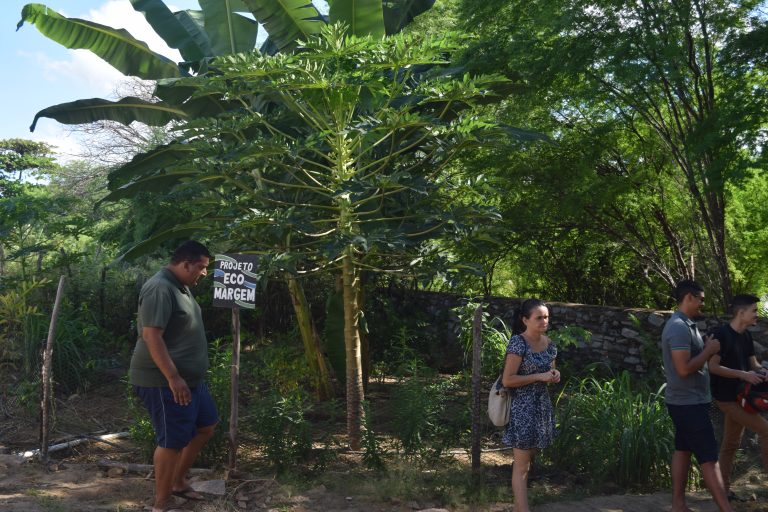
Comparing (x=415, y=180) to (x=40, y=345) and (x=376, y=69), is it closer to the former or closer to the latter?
(x=376, y=69)

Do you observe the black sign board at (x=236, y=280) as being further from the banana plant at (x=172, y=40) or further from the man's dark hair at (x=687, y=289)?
the man's dark hair at (x=687, y=289)

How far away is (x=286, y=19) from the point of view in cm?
791

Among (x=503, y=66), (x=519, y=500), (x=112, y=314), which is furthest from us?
(x=112, y=314)

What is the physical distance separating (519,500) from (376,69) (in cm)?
330

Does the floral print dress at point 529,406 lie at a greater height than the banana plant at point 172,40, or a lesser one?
lesser

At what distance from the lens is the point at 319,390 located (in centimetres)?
873

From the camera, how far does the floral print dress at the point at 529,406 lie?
15.8 ft

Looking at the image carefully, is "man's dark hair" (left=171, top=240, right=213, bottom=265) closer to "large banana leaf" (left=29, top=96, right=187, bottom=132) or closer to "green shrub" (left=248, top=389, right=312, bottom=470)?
"green shrub" (left=248, top=389, right=312, bottom=470)

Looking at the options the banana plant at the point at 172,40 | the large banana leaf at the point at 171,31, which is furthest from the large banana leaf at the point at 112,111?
the large banana leaf at the point at 171,31

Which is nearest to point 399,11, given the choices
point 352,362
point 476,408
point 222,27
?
point 222,27

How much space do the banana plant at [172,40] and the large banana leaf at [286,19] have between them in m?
0.01

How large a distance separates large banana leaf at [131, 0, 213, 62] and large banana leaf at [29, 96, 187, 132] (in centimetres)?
73

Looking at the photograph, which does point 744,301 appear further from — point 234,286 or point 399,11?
point 399,11

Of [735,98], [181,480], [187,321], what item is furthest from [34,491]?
[735,98]
